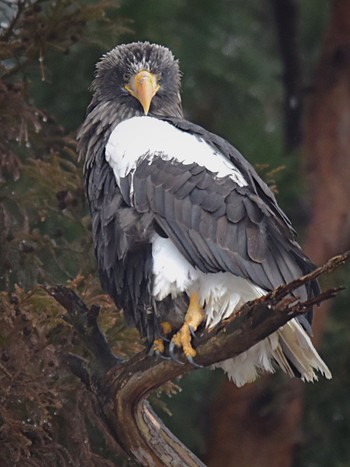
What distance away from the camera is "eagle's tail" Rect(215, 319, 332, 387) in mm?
4367

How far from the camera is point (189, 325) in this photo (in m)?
4.39

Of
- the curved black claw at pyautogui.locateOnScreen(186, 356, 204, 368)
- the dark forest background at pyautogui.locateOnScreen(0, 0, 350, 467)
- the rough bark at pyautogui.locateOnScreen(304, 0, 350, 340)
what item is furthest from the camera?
the rough bark at pyautogui.locateOnScreen(304, 0, 350, 340)

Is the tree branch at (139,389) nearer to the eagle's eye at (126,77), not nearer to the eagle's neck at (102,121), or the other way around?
the eagle's neck at (102,121)

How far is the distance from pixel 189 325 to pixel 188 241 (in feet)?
1.11

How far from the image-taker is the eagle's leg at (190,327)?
426 cm

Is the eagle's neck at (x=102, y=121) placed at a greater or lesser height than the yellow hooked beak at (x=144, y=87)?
lesser

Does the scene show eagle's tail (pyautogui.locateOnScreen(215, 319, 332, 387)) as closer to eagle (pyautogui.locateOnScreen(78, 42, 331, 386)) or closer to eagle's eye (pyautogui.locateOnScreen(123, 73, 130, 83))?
eagle (pyautogui.locateOnScreen(78, 42, 331, 386))

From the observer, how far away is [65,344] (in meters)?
4.94

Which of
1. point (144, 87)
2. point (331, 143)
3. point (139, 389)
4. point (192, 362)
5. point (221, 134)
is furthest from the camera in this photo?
point (331, 143)

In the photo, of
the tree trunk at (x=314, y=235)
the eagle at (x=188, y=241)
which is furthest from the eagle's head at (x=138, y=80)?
the tree trunk at (x=314, y=235)

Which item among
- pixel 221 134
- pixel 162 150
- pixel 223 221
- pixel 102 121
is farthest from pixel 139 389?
pixel 221 134

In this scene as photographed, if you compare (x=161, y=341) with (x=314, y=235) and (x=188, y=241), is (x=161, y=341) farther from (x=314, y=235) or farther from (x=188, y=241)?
(x=314, y=235)

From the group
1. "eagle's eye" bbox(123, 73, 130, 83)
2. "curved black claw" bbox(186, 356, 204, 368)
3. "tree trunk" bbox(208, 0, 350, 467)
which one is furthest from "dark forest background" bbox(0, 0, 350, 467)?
"curved black claw" bbox(186, 356, 204, 368)

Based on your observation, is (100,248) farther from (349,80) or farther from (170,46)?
(349,80)
